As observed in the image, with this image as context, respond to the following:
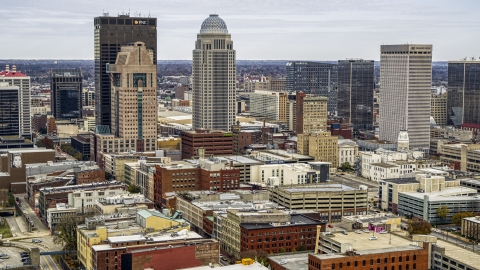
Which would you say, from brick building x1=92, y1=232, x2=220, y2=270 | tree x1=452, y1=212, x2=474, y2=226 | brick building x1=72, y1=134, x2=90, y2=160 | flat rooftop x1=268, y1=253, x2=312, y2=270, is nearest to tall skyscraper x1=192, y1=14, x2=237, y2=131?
brick building x1=72, y1=134, x2=90, y2=160

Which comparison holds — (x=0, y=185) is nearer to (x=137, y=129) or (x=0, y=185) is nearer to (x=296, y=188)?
(x=137, y=129)

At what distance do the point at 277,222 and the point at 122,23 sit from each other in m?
88.7

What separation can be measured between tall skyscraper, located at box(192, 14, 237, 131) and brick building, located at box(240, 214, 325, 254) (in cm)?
8619

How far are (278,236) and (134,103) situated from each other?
2712 inches

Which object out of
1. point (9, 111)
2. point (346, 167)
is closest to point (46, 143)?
point (9, 111)

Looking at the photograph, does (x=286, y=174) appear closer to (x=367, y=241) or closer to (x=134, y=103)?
(x=134, y=103)

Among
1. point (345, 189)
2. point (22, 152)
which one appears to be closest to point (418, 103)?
point (345, 189)

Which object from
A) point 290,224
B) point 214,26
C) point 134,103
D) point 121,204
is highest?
point 214,26

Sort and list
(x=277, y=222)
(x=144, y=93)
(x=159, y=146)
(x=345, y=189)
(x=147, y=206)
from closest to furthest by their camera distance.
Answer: (x=277, y=222), (x=147, y=206), (x=345, y=189), (x=144, y=93), (x=159, y=146)

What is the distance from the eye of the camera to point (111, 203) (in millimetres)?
102625

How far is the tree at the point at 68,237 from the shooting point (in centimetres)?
9100

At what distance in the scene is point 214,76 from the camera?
171m

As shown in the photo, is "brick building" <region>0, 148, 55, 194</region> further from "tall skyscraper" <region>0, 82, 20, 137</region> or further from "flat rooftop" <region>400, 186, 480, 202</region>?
"flat rooftop" <region>400, 186, 480, 202</region>

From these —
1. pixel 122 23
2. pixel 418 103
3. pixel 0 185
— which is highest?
pixel 122 23
